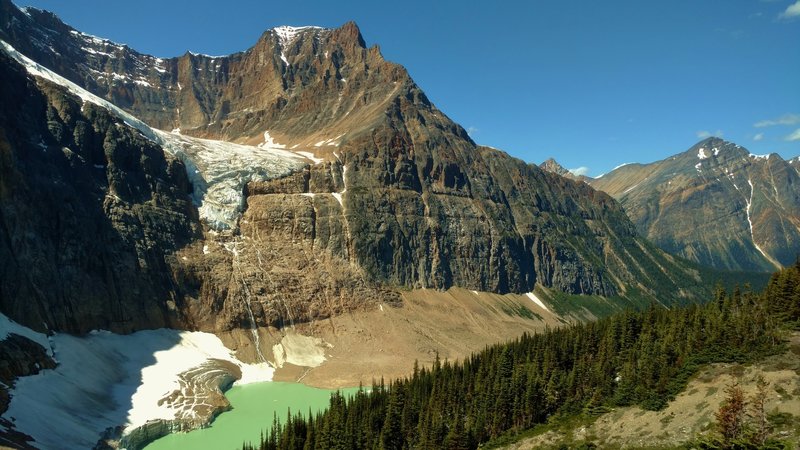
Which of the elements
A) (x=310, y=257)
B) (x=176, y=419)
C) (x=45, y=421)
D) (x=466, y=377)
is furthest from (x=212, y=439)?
(x=310, y=257)

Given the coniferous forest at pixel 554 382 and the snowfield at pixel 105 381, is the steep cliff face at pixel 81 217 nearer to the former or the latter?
the snowfield at pixel 105 381

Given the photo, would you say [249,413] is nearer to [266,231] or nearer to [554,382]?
[554,382]

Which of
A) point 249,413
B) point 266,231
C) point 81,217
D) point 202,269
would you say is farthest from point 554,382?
point 266,231

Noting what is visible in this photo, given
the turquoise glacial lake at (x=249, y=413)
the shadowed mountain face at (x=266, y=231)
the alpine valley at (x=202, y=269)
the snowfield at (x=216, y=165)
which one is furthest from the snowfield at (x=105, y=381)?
the snowfield at (x=216, y=165)

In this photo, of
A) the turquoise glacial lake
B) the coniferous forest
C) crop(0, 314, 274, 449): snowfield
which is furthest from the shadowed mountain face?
the coniferous forest

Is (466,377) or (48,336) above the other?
(48,336)

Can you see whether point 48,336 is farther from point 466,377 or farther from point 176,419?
point 466,377

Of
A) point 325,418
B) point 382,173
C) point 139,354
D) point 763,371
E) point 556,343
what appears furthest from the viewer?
point 382,173

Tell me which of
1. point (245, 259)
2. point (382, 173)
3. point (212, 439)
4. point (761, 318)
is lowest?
point (212, 439)
